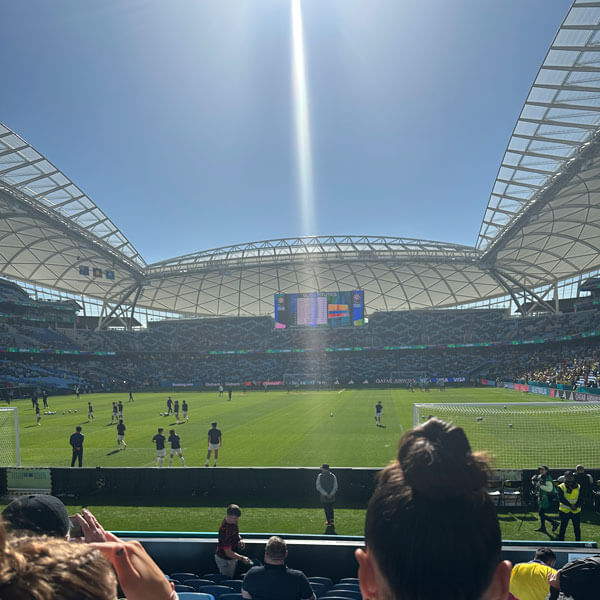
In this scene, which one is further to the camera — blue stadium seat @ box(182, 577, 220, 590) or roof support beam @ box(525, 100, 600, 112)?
roof support beam @ box(525, 100, 600, 112)

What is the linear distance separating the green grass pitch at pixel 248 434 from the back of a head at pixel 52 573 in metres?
11.1

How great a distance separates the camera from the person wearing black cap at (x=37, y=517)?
253 centimetres

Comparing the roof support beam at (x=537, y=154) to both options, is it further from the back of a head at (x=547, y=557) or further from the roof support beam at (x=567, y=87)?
the back of a head at (x=547, y=557)

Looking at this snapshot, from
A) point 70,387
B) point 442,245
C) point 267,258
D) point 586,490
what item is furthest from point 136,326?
point 586,490

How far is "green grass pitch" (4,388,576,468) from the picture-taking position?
57.5 feet

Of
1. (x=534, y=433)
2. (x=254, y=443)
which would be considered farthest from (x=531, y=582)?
(x=534, y=433)

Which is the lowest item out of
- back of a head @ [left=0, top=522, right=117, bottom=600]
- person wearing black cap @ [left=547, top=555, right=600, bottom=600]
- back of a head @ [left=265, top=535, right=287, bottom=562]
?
back of a head @ [left=265, top=535, right=287, bottom=562]

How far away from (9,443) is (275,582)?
2100 centimetres

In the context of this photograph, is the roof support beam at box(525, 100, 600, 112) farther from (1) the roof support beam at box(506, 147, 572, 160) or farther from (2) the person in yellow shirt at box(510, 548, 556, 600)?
(2) the person in yellow shirt at box(510, 548, 556, 600)

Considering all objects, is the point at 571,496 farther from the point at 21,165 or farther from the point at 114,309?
the point at 114,309

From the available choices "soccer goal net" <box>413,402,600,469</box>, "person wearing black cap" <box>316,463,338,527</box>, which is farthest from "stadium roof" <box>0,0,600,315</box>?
"person wearing black cap" <box>316,463,338,527</box>

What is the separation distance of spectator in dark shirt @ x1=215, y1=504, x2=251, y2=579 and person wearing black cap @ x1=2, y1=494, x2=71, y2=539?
4.52m

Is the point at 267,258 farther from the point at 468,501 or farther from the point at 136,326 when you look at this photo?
the point at 468,501

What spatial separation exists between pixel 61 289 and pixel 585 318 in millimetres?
83075
